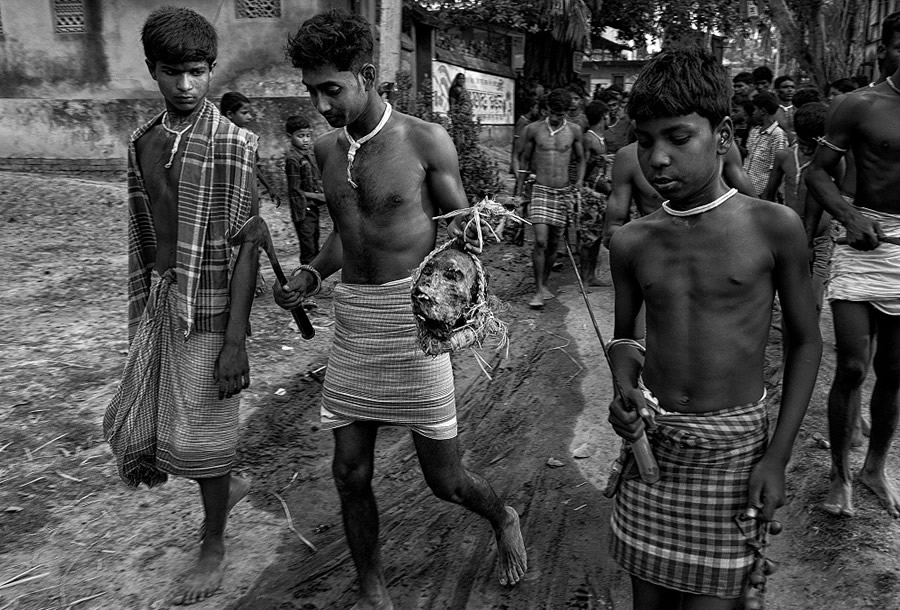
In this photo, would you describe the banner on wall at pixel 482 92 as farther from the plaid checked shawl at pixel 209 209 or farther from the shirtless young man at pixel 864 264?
the plaid checked shawl at pixel 209 209

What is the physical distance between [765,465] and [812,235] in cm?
347

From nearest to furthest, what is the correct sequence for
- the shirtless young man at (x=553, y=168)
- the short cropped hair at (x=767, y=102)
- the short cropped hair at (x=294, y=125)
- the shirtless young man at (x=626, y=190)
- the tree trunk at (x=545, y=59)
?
the shirtless young man at (x=626, y=190), the short cropped hair at (x=294, y=125), the short cropped hair at (x=767, y=102), the shirtless young man at (x=553, y=168), the tree trunk at (x=545, y=59)

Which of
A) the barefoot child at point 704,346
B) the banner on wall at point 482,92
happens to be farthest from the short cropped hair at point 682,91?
the banner on wall at point 482,92

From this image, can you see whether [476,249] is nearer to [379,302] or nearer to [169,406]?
[379,302]

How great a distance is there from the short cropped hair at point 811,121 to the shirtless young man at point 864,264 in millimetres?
1955

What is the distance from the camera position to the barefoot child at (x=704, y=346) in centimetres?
209

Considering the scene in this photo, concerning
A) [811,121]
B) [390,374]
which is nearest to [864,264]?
[390,374]

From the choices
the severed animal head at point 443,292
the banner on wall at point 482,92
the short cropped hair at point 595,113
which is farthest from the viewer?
the banner on wall at point 482,92

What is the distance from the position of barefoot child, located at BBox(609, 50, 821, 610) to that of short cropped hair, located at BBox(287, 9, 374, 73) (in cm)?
106

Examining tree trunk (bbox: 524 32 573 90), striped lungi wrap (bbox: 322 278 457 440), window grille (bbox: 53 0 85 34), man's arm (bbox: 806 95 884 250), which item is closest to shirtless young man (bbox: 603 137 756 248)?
man's arm (bbox: 806 95 884 250)

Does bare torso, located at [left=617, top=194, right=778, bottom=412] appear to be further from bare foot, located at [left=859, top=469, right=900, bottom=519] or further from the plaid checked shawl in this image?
bare foot, located at [left=859, top=469, right=900, bottom=519]

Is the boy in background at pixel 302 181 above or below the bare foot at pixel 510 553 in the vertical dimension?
above

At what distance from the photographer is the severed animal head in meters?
2.49

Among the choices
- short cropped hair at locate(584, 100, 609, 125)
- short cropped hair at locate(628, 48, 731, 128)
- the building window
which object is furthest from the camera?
the building window
